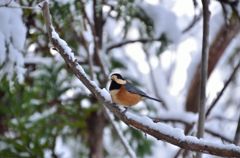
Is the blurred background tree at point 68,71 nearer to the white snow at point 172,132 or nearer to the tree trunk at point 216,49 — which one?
the tree trunk at point 216,49

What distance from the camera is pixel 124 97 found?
153cm

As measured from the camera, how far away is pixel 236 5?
2.40 metres

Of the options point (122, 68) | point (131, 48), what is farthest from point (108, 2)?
point (131, 48)

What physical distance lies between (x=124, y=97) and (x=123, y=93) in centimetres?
2

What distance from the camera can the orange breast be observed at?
1515 mm

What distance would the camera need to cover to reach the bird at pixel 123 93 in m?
1.52

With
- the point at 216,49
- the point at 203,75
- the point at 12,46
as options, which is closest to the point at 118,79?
the point at 203,75

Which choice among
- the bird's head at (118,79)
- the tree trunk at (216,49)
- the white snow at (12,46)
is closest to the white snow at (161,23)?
the tree trunk at (216,49)

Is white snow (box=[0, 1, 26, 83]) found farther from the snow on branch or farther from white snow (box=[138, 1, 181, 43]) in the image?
white snow (box=[138, 1, 181, 43])

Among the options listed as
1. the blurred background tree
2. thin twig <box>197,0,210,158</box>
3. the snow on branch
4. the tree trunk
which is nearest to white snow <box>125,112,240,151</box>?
the snow on branch

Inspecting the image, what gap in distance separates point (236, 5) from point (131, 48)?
2.86 metres

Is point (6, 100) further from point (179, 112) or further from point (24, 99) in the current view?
point (179, 112)

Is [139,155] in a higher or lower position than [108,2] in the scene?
lower

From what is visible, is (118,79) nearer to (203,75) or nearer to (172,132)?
(203,75)
